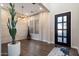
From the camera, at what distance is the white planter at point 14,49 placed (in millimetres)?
2150

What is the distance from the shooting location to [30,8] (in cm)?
238

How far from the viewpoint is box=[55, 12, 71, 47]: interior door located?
2.21 m

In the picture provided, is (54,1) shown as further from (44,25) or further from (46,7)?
(44,25)

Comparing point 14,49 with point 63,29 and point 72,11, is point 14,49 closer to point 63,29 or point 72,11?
point 63,29

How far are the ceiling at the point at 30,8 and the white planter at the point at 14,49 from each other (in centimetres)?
79

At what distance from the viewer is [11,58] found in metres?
2.09

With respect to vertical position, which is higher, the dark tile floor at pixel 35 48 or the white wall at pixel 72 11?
the white wall at pixel 72 11

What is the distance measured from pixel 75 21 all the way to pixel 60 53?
2.72 feet

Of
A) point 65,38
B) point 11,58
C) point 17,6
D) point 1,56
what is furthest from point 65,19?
point 1,56

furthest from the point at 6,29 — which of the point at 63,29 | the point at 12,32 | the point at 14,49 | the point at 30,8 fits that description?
the point at 63,29

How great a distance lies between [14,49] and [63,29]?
126 cm

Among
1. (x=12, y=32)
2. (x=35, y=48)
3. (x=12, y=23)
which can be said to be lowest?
(x=35, y=48)

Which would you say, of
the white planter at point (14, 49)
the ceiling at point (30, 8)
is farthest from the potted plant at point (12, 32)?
the ceiling at point (30, 8)

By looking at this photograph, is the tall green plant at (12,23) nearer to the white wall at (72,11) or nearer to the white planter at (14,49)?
the white planter at (14,49)
